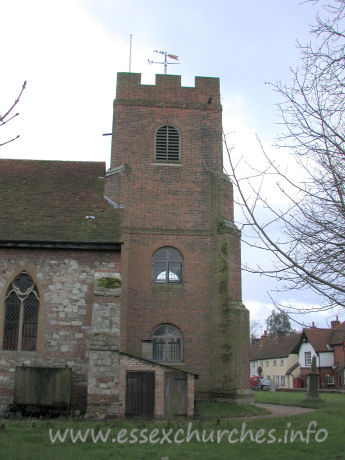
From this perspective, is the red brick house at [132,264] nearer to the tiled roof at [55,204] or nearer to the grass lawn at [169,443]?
the tiled roof at [55,204]

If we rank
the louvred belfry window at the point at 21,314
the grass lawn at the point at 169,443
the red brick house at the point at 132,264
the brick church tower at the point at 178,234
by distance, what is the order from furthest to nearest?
the brick church tower at the point at 178,234 < the louvred belfry window at the point at 21,314 < the red brick house at the point at 132,264 < the grass lawn at the point at 169,443

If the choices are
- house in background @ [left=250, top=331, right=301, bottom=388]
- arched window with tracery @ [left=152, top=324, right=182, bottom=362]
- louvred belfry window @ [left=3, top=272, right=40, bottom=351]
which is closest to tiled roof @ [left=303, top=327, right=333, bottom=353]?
house in background @ [left=250, top=331, right=301, bottom=388]

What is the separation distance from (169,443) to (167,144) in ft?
45.9

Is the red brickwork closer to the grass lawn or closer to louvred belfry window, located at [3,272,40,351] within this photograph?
the grass lawn

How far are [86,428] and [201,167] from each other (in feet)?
41.1

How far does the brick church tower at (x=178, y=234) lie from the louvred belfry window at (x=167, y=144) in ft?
0.14

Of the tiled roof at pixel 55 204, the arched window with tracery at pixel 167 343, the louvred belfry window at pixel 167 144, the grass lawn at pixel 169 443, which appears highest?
the louvred belfry window at pixel 167 144

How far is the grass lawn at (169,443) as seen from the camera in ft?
30.4

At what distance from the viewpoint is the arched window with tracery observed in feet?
63.1

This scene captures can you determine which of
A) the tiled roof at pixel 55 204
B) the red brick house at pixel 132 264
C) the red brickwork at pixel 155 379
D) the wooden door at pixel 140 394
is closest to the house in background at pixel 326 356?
the red brick house at pixel 132 264

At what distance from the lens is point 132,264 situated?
784 inches

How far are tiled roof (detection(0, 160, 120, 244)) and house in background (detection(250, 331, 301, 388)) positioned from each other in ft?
Result: 135

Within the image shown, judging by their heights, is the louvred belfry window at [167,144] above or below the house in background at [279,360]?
above
